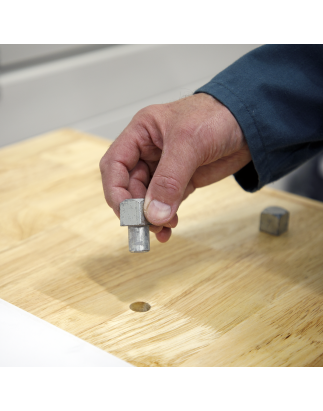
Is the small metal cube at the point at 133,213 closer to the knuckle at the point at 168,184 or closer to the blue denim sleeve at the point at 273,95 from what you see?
the knuckle at the point at 168,184

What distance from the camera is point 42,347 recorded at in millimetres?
446

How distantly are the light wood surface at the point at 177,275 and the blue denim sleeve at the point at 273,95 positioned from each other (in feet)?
0.37

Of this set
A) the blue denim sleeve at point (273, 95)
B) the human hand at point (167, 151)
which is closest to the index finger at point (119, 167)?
the human hand at point (167, 151)

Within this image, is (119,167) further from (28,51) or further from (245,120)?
(28,51)

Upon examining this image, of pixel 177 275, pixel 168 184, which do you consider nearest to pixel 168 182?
pixel 168 184

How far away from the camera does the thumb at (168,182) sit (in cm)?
50

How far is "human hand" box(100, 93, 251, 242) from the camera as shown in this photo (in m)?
0.51

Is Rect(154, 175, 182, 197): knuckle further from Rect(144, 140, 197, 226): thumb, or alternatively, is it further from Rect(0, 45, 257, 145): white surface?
Rect(0, 45, 257, 145): white surface

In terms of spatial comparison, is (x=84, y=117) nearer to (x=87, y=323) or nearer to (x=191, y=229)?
(x=191, y=229)

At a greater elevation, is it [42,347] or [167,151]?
[167,151]

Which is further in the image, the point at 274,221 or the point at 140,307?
the point at 274,221

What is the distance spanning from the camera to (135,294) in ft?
1.73

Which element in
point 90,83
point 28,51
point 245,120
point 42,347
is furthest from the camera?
point 90,83

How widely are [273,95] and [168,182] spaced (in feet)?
0.59
